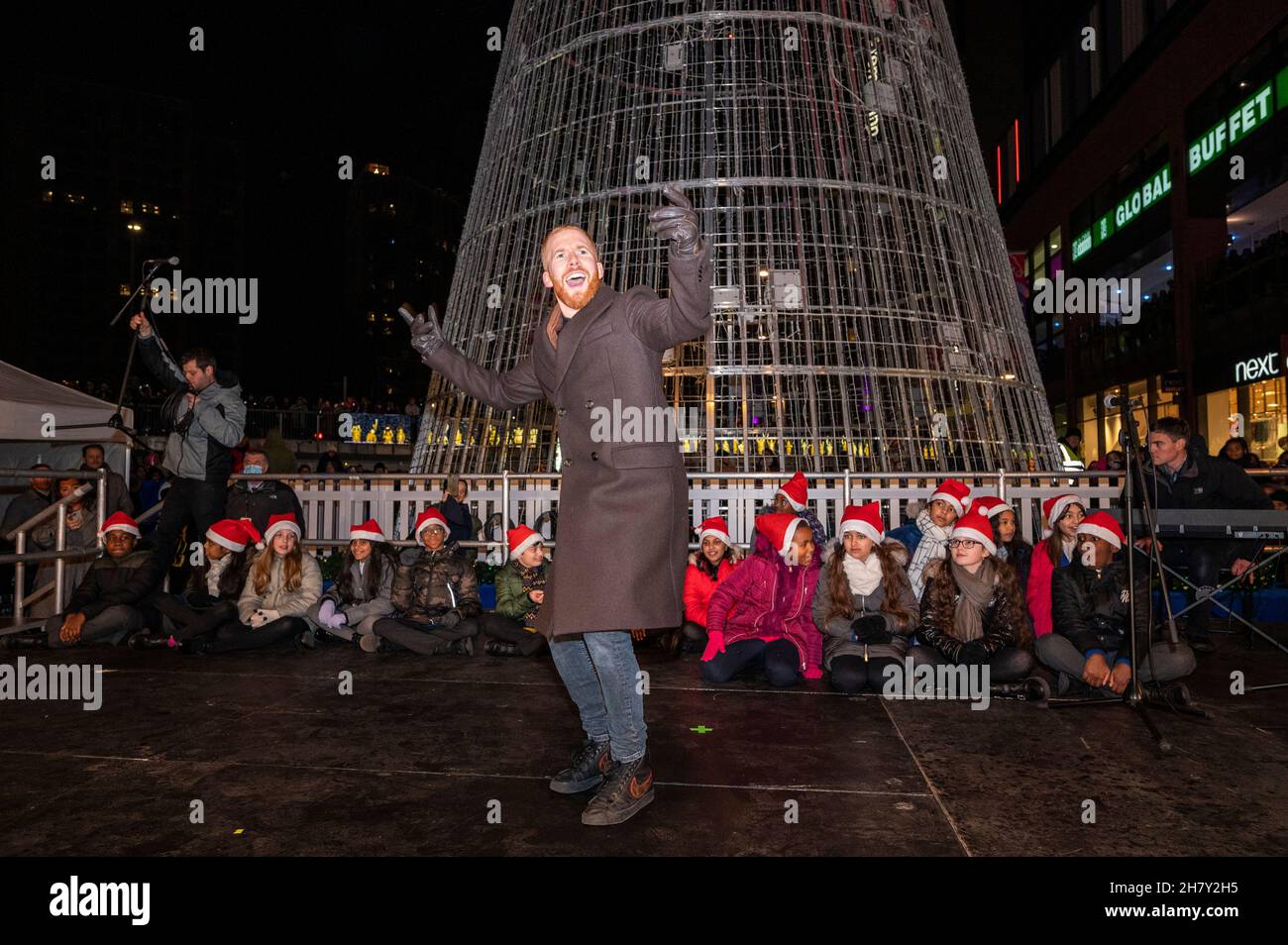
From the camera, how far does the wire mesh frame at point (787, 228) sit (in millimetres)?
9328

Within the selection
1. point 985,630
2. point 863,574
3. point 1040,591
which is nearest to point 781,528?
point 863,574

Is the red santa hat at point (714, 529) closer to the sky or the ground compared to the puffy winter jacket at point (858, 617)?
closer to the sky

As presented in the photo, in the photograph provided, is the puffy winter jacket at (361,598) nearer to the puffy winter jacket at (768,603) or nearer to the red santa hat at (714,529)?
the red santa hat at (714,529)

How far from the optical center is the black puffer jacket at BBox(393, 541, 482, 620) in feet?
24.2

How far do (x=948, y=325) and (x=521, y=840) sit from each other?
7.95 metres

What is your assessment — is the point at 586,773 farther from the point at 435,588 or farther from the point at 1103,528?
the point at 435,588

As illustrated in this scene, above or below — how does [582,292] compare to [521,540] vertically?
above

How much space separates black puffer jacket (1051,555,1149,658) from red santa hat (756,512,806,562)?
5.39 feet

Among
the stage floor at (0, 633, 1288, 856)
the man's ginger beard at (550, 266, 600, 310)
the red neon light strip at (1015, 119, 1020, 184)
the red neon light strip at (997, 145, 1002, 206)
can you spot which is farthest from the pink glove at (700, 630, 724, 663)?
the red neon light strip at (997, 145, 1002, 206)

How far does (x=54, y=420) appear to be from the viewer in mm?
9352

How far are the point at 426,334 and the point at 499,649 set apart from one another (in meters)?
3.72

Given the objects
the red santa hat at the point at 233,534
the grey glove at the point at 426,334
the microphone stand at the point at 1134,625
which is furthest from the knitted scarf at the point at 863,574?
the red santa hat at the point at 233,534

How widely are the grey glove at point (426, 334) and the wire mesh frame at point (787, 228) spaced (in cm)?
543

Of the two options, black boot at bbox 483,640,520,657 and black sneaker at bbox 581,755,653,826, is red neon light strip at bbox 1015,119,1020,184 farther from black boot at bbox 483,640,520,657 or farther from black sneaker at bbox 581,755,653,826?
black sneaker at bbox 581,755,653,826
